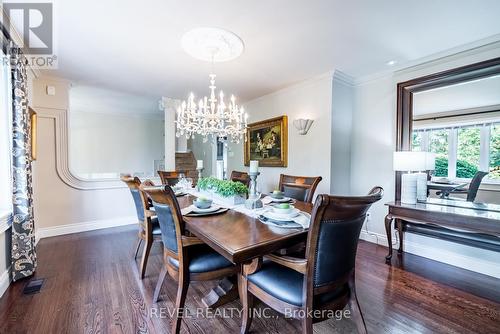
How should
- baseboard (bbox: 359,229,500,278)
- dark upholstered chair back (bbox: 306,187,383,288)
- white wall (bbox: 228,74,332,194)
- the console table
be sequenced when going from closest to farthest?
dark upholstered chair back (bbox: 306,187,383,288)
the console table
baseboard (bbox: 359,229,500,278)
white wall (bbox: 228,74,332,194)

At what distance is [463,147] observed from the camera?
7.78ft

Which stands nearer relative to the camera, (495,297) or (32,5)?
(32,5)

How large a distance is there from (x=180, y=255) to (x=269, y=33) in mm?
2039

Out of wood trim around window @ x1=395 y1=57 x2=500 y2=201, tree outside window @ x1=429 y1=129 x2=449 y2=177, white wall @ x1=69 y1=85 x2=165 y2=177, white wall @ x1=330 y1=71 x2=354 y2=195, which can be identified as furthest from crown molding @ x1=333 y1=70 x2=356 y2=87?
white wall @ x1=69 y1=85 x2=165 y2=177

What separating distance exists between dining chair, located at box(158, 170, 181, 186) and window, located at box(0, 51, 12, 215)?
152cm

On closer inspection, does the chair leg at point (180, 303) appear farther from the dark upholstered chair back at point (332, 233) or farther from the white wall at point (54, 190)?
the white wall at point (54, 190)

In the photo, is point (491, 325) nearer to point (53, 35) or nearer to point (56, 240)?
point (53, 35)

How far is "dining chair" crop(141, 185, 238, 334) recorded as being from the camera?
143 centimetres

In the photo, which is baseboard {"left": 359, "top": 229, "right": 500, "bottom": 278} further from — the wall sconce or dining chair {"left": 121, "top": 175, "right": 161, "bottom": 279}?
dining chair {"left": 121, "top": 175, "right": 161, "bottom": 279}

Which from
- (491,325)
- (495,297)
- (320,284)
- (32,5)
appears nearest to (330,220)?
(320,284)

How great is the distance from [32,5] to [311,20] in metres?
2.23

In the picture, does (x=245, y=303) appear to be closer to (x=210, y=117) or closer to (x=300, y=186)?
(x=300, y=186)

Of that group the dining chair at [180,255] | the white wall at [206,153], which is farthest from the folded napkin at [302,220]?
the white wall at [206,153]

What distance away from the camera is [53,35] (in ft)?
6.95
